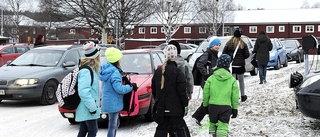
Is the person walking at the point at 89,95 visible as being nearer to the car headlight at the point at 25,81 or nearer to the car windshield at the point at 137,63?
the car windshield at the point at 137,63

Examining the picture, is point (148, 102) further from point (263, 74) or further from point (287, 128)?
point (263, 74)

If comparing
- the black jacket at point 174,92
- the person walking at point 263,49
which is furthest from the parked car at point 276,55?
the black jacket at point 174,92

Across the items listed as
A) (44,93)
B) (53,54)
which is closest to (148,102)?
Result: (44,93)

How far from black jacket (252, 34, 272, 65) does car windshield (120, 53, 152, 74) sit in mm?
4813

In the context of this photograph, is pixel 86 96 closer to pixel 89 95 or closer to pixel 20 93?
pixel 89 95

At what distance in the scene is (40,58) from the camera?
1148 centimetres

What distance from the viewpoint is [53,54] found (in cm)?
1158

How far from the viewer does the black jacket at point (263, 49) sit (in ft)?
40.3

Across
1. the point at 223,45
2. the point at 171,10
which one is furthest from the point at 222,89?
the point at 171,10

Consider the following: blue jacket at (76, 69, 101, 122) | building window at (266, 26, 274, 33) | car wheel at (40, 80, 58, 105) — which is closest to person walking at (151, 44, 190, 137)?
blue jacket at (76, 69, 101, 122)

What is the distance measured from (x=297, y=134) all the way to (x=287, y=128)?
413mm

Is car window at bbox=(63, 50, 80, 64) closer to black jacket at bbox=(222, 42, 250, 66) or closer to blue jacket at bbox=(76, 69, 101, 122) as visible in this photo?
→ black jacket at bbox=(222, 42, 250, 66)

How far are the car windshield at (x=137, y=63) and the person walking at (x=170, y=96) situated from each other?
312 cm

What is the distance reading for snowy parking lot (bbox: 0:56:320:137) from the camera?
6.69 m
